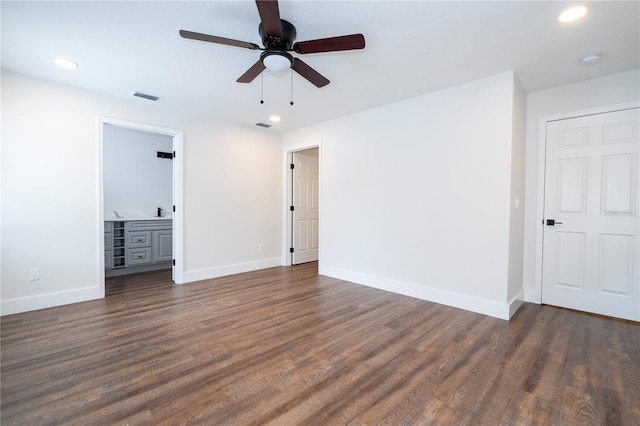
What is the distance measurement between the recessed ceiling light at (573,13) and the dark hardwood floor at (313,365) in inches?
98.3

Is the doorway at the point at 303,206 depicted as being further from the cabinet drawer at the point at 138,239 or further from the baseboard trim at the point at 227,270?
the cabinet drawer at the point at 138,239

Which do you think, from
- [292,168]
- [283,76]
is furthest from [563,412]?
[292,168]

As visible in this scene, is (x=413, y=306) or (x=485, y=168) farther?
(x=413, y=306)

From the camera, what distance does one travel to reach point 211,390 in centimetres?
178

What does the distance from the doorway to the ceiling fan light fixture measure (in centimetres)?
316

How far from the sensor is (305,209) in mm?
5629

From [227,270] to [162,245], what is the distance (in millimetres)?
1357

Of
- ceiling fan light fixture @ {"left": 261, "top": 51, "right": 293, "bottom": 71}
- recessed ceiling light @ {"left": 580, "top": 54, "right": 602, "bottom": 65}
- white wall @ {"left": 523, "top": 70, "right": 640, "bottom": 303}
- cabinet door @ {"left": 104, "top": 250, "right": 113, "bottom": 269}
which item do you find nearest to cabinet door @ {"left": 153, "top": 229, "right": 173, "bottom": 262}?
cabinet door @ {"left": 104, "top": 250, "right": 113, "bottom": 269}

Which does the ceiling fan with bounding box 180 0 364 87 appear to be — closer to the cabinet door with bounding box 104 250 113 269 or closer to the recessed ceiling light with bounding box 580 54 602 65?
the recessed ceiling light with bounding box 580 54 602 65

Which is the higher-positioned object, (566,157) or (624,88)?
(624,88)

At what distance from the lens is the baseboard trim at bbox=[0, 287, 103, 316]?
2.95 meters

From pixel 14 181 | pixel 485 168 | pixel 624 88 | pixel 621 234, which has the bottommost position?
pixel 621 234

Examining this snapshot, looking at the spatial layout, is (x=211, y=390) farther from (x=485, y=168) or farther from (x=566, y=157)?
(x=566, y=157)

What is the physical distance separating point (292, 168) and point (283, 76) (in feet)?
8.16
